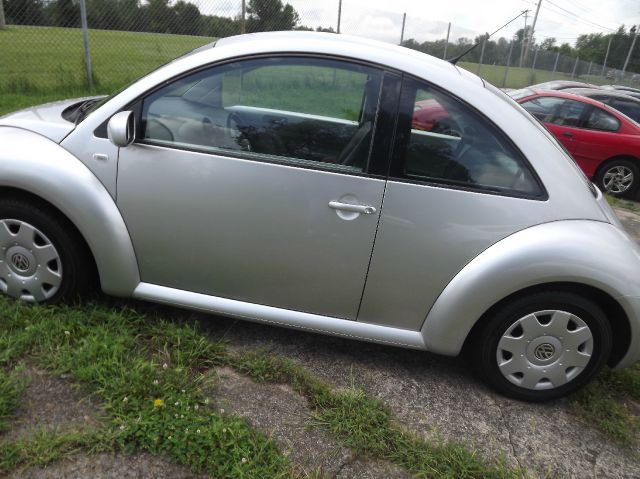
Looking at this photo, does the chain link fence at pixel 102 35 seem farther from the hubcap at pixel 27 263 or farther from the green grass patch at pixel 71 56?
the hubcap at pixel 27 263

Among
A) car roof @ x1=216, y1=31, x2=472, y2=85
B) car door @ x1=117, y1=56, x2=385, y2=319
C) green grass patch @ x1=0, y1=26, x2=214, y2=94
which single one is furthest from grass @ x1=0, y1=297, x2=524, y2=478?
green grass patch @ x1=0, y1=26, x2=214, y2=94

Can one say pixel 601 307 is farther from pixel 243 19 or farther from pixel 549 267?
pixel 243 19

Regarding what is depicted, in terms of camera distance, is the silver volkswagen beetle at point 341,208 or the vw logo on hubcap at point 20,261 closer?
the silver volkswagen beetle at point 341,208

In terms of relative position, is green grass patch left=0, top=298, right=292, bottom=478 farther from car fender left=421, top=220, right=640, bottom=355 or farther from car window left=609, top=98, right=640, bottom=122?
car window left=609, top=98, right=640, bottom=122

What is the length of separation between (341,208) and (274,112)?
632 mm

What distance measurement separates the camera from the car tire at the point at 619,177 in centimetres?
754

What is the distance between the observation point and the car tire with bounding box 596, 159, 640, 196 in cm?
754

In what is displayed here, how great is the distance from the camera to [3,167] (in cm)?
251

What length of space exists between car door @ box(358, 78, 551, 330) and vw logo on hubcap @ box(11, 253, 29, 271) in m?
1.84

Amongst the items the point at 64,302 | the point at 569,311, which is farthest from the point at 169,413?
the point at 569,311

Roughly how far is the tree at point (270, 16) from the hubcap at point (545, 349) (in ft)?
30.6

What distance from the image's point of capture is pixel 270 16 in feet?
35.9

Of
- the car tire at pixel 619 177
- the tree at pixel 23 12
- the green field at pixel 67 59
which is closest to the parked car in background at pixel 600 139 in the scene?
the car tire at pixel 619 177

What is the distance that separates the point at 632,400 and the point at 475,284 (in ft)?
4.14
